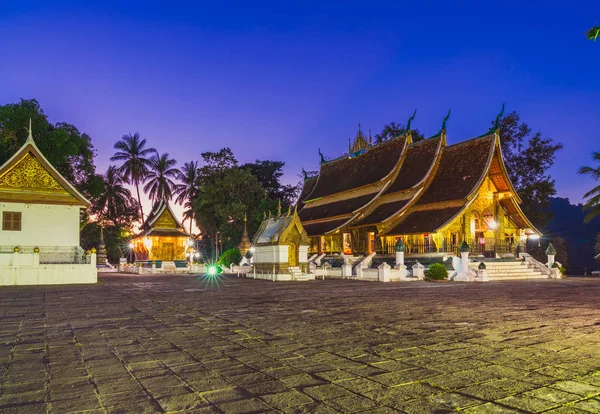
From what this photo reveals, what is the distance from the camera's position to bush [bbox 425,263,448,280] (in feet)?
63.8

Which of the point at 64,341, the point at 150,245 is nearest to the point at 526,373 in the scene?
the point at 64,341

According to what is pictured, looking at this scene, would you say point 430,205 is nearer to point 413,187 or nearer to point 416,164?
point 413,187

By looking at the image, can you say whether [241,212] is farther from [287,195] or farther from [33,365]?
[33,365]

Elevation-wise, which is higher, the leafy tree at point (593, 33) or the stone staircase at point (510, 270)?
the leafy tree at point (593, 33)

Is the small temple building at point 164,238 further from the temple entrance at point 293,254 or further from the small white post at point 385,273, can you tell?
the small white post at point 385,273

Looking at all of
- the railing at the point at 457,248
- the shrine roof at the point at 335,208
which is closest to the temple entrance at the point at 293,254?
the railing at the point at 457,248

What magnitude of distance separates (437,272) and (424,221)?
528 cm

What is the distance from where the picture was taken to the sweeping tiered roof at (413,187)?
965 inches

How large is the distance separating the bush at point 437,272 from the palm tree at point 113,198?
39562 millimetres

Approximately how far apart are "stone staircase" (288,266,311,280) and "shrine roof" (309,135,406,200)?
10.6 m

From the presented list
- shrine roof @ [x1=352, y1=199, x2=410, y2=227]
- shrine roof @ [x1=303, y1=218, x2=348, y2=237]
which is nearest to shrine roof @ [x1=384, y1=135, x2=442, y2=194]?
shrine roof @ [x1=352, y1=199, x2=410, y2=227]

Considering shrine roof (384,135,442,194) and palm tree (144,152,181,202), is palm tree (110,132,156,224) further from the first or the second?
shrine roof (384,135,442,194)

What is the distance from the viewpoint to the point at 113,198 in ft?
166

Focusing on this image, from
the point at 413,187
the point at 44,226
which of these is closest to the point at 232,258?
the point at 413,187
